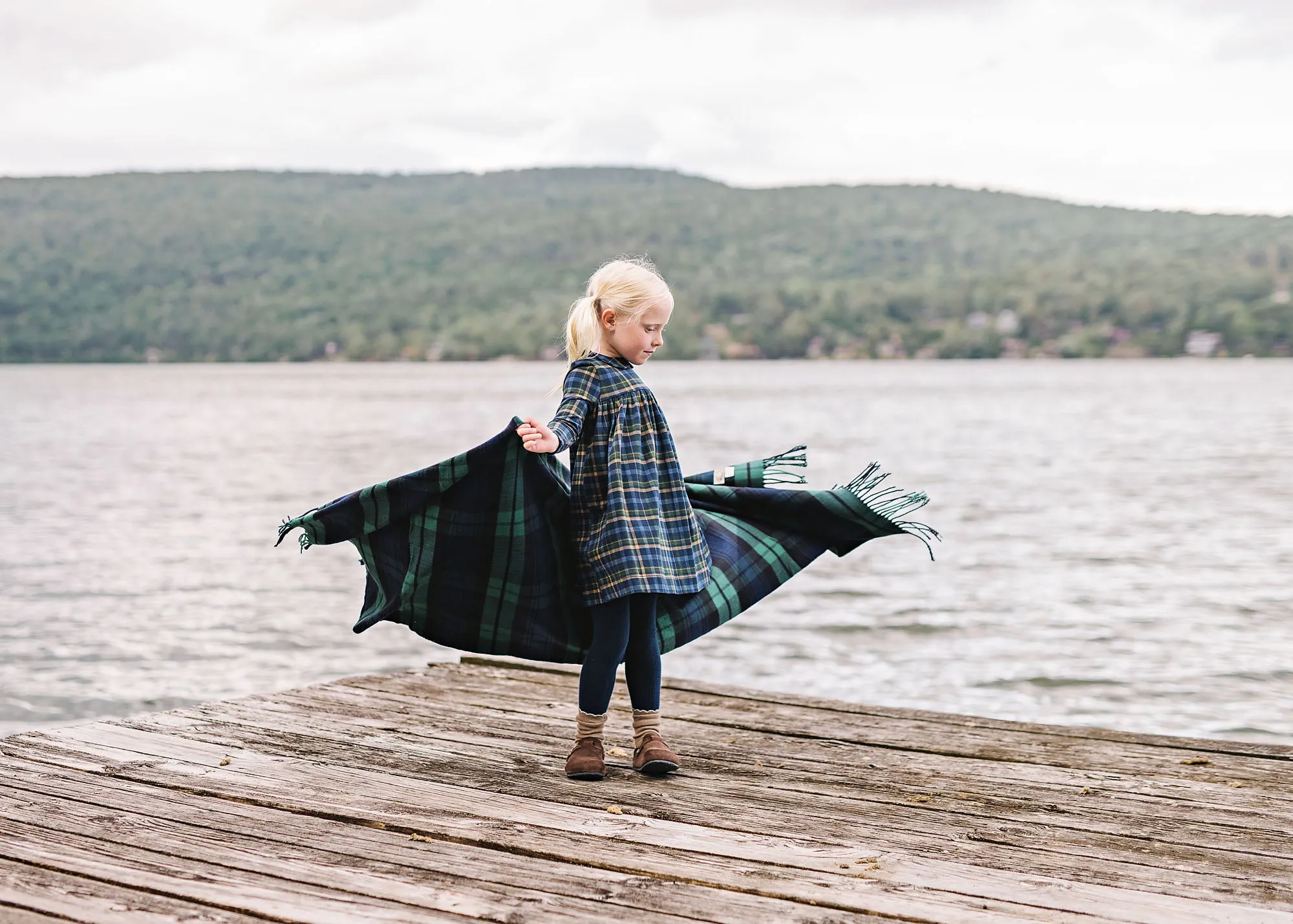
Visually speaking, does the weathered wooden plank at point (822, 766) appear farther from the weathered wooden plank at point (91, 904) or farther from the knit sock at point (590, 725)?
the weathered wooden plank at point (91, 904)

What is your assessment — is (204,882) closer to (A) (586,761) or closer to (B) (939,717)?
(A) (586,761)

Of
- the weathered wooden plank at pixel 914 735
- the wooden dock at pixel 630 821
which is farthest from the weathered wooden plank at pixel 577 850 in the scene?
the weathered wooden plank at pixel 914 735

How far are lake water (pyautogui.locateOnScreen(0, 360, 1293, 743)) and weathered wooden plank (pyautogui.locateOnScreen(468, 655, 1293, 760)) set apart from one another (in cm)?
447

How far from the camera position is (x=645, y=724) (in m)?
3.94

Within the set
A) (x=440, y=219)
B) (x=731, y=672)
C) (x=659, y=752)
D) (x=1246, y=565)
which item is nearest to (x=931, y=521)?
(x=1246, y=565)

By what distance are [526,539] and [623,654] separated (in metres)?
0.46

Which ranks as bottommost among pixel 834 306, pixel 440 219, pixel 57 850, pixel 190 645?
pixel 190 645

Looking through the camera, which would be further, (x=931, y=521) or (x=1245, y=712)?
(x=931, y=521)

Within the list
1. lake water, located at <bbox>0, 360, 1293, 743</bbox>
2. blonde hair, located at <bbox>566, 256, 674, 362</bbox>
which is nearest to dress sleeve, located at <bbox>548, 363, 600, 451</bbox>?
blonde hair, located at <bbox>566, 256, 674, 362</bbox>

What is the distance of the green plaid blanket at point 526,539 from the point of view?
147 inches

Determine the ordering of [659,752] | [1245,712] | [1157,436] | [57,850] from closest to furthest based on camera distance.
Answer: [57,850], [659,752], [1245,712], [1157,436]

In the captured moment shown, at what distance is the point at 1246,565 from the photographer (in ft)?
55.0

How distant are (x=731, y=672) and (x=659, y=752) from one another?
651 centimetres

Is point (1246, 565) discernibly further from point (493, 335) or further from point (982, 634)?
point (493, 335)
